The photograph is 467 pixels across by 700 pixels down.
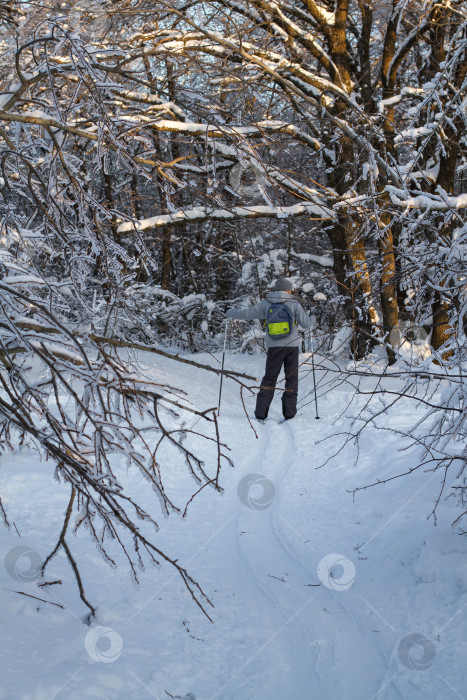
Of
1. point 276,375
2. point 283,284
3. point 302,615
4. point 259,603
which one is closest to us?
point 302,615

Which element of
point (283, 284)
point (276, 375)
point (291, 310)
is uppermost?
point (283, 284)

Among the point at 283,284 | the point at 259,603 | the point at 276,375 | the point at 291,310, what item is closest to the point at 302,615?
the point at 259,603

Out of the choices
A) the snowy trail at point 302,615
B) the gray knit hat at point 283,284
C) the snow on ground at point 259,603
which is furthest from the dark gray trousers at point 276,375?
the snowy trail at point 302,615

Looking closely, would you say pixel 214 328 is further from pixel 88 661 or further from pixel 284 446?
pixel 88 661

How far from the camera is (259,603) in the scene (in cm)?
385

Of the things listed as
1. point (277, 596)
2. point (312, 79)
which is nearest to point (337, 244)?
point (312, 79)

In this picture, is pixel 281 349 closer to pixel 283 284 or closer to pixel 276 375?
pixel 276 375

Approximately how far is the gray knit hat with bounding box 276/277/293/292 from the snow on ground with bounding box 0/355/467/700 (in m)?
3.61

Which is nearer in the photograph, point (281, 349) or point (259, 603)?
point (259, 603)

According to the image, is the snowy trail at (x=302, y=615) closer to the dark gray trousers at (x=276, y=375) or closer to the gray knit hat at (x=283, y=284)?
the dark gray trousers at (x=276, y=375)

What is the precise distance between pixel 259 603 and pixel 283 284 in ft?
18.2

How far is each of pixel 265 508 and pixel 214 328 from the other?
419 inches

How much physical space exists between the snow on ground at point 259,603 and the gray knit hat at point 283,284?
11.8 feet

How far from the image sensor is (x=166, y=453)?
22.8ft
